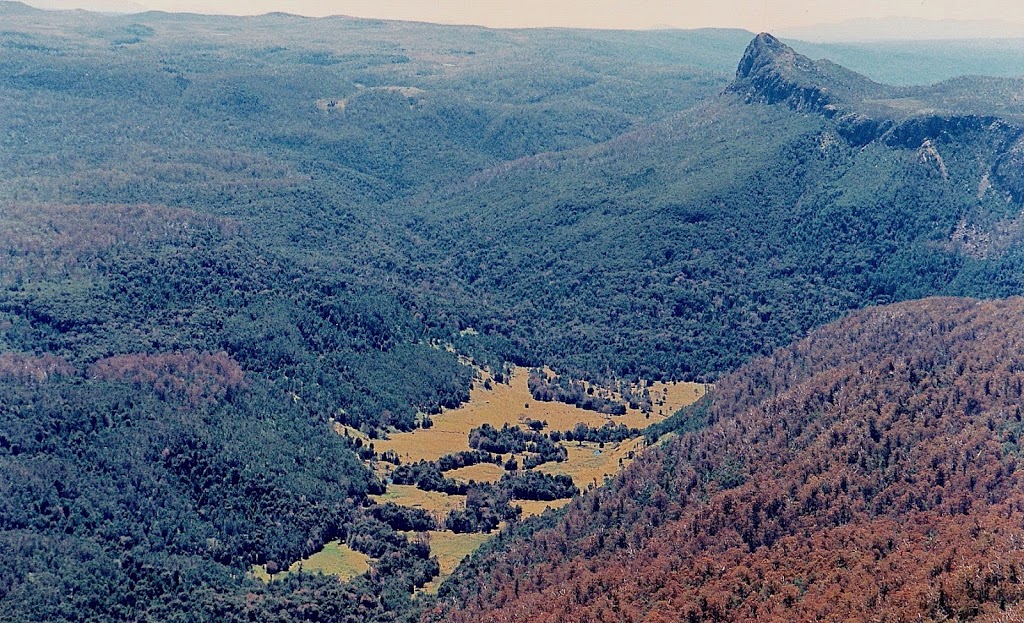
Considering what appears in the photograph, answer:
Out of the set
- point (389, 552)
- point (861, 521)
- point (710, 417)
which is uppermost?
point (861, 521)

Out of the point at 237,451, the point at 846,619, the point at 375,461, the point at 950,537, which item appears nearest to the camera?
the point at 846,619

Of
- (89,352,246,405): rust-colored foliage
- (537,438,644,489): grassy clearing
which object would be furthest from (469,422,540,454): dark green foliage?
(89,352,246,405): rust-colored foliage

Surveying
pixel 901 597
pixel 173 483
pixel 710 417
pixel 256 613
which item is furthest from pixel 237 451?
pixel 901 597

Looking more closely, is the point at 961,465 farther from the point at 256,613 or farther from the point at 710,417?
the point at 256,613

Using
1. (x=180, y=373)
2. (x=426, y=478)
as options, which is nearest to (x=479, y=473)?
(x=426, y=478)

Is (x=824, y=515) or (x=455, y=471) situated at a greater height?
(x=824, y=515)

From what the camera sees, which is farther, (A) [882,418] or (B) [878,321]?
(B) [878,321]

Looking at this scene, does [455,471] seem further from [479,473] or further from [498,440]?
[498,440]
